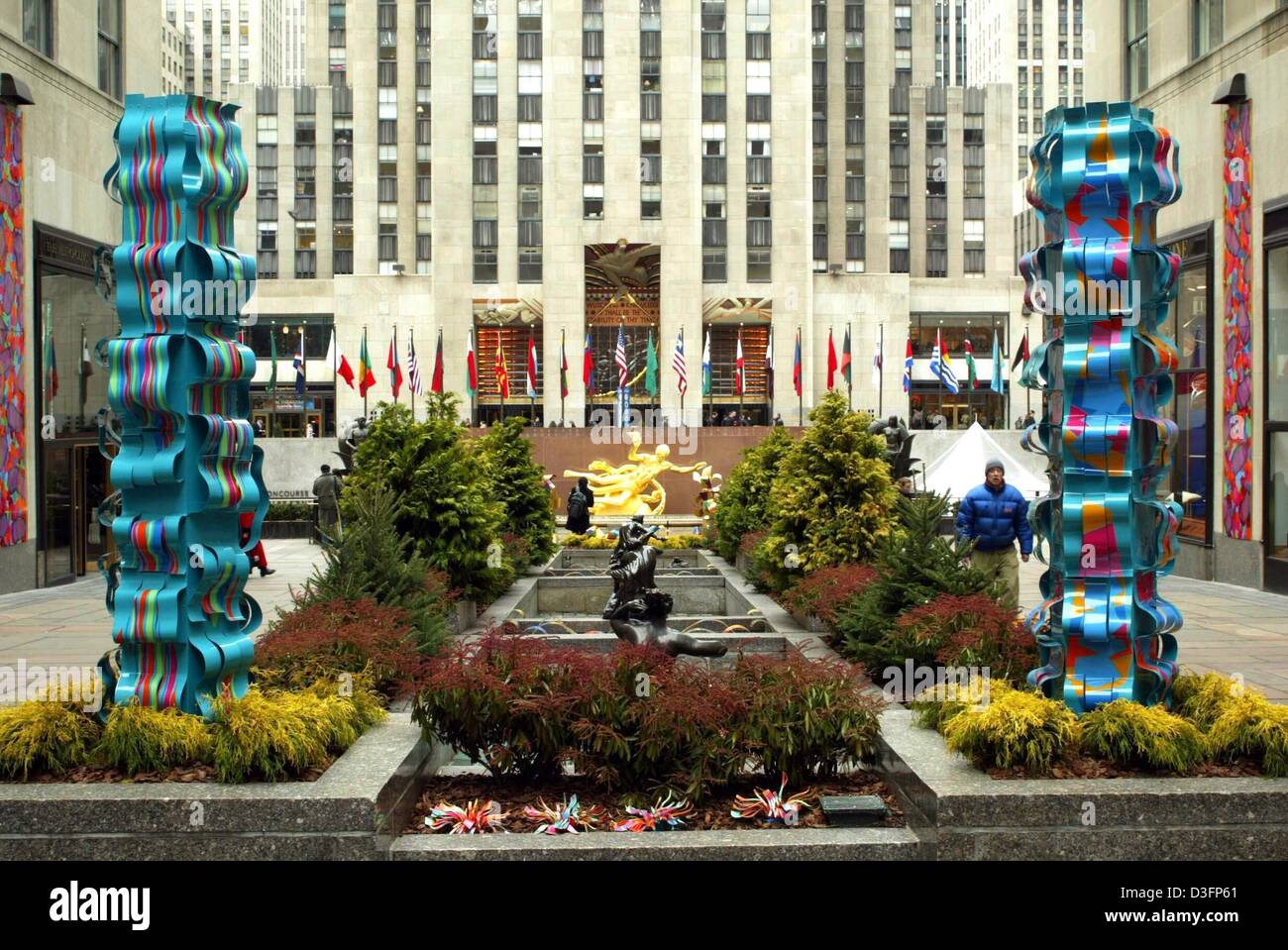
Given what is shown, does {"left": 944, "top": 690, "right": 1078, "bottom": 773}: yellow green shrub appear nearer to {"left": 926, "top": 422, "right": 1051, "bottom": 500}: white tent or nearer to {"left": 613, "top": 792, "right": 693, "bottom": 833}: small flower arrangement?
{"left": 613, "top": 792, "right": 693, "bottom": 833}: small flower arrangement

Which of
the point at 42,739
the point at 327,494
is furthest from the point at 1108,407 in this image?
the point at 327,494

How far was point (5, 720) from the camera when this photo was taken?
24.2 feet

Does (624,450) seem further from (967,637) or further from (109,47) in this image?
(967,637)

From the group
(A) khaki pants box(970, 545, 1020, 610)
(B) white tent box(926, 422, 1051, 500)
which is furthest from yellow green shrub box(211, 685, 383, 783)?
(B) white tent box(926, 422, 1051, 500)

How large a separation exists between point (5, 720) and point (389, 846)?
2.67 m

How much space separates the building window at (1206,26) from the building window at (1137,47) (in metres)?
1.64

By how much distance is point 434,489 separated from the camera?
1494 centimetres

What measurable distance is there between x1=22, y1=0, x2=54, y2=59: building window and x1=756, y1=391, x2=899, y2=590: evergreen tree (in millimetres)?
15519

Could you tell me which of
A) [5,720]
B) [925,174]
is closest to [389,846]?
[5,720]

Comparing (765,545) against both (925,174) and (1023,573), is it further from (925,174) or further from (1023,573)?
(925,174)

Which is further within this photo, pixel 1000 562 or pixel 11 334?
pixel 11 334

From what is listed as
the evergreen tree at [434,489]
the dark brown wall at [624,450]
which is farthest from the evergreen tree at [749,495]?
the dark brown wall at [624,450]

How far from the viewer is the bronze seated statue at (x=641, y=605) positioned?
1042cm

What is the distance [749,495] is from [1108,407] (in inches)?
502
